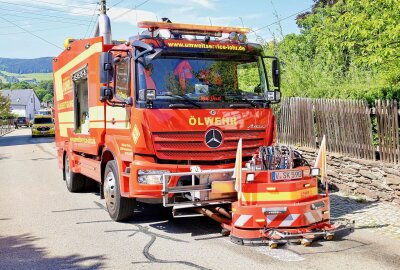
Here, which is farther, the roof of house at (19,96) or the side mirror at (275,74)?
the roof of house at (19,96)

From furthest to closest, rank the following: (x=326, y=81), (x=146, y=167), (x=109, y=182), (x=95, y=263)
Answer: (x=326, y=81)
(x=109, y=182)
(x=146, y=167)
(x=95, y=263)

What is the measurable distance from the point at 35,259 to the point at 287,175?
11.6ft

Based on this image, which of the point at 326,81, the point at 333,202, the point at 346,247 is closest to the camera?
the point at 346,247

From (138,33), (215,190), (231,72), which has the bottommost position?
(215,190)

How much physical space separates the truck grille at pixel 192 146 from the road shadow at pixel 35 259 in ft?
6.09

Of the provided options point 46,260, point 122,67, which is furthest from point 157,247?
point 122,67

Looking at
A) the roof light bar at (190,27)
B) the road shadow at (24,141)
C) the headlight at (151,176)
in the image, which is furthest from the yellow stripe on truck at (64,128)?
the road shadow at (24,141)

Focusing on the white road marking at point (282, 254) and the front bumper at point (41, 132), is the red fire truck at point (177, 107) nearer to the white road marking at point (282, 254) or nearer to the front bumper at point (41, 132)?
the white road marking at point (282, 254)

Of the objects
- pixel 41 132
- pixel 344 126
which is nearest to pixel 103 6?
pixel 344 126

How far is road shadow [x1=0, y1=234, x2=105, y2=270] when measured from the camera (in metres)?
5.65

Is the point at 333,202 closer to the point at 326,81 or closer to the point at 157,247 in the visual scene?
the point at 157,247

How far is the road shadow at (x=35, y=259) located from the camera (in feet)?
18.5

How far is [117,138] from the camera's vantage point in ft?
25.4

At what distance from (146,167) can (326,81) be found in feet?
31.2
